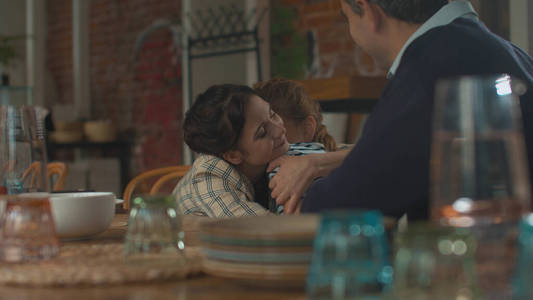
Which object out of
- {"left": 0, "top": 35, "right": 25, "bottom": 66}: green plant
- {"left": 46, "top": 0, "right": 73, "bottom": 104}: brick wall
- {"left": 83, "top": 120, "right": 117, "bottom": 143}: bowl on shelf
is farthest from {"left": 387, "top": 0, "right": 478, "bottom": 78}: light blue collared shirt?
{"left": 46, "top": 0, "right": 73, "bottom": 104}: brick wall

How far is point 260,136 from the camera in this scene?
6.17ft

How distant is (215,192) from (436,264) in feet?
4.53

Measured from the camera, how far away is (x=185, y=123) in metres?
1.96

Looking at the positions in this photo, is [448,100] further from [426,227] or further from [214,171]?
[214,171]

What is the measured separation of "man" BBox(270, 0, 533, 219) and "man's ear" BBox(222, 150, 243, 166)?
62 cm

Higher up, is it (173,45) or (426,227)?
Result: (173,45)

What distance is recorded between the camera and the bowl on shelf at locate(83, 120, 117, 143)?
578cm

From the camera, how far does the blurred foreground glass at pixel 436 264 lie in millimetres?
479

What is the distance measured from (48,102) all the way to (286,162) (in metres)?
5.46

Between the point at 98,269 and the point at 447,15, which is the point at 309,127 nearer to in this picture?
the point at 447,15

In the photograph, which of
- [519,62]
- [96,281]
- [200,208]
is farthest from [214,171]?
[96,281]

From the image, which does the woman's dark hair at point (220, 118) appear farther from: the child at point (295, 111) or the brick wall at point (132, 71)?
the brick wall at point (132, 71)

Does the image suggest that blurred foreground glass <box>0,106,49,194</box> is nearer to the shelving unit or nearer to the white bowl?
the white bowl

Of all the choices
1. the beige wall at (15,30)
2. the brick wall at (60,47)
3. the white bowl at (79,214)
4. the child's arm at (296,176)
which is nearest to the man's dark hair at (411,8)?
the child's arm at (296,176)
